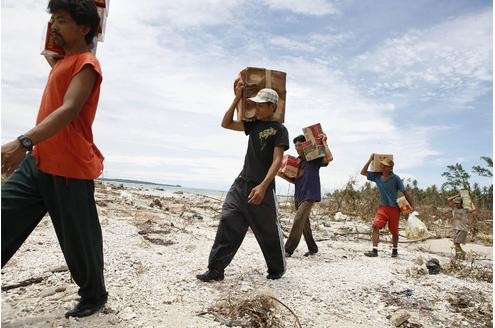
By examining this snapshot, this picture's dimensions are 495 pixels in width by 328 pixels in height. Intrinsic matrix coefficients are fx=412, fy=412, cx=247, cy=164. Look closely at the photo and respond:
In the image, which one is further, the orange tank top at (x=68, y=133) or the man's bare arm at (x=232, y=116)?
the man's bare arm at (x=232, y=116)

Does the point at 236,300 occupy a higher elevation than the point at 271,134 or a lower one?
lower

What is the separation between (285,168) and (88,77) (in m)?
4.53

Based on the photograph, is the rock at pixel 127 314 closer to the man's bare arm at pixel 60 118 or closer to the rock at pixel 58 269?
the rock at pixel 58 269

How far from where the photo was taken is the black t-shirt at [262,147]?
439cm

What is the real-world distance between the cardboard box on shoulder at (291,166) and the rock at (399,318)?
3.28 meters

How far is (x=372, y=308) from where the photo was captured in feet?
13.4

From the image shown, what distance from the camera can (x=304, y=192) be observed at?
21.2 feet

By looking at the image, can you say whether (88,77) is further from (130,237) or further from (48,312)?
(130,237)

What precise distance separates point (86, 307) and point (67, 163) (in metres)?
1.09

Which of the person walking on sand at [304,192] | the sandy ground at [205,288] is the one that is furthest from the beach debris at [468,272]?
the person walking on sand at [304,192]

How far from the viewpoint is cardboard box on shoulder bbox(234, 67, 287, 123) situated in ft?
15.4

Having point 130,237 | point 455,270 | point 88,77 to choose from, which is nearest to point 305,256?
point 455,270

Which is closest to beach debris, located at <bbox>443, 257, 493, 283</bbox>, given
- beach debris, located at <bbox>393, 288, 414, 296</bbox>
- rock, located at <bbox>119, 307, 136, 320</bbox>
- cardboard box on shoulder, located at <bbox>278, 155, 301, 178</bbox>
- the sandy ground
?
the sandy ground

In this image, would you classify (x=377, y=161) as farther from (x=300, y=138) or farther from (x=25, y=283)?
(x=25, y=283)
